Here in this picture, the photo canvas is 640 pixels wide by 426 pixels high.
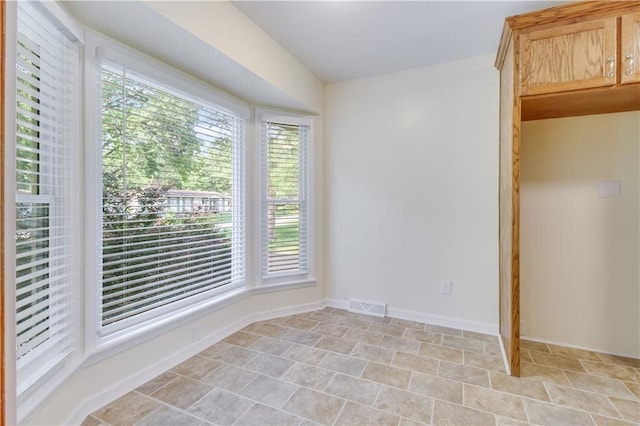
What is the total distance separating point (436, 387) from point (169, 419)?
1.61 meters

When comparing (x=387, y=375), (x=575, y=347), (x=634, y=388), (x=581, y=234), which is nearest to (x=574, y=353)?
(x=575, y=347)

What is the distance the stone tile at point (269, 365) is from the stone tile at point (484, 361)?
53.2 inches

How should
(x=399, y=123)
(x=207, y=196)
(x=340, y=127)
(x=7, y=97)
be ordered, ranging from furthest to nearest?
(x=340, y=127), (x=399, y=123), (x=207, y=196), (x=7, y=97)

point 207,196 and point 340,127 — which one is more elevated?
point 340,127

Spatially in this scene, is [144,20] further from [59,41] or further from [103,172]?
[103,172]

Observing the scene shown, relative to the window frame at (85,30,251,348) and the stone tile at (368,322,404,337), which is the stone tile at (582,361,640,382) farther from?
the window frame at (85,30,251,348)

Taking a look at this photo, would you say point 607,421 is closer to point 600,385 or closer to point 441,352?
point 600,385

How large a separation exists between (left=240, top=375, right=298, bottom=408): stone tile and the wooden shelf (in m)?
2.46

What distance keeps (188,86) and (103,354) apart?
1900mm

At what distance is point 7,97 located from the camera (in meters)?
0.58

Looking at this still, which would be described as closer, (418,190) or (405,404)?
(405,404)

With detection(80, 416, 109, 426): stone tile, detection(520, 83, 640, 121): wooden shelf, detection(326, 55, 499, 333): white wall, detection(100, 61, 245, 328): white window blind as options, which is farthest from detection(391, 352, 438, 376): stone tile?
detection(520, 83, 640, 121): wooden shelf

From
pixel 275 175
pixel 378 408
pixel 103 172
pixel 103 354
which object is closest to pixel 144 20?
pixel 103 172

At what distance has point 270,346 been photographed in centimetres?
237
